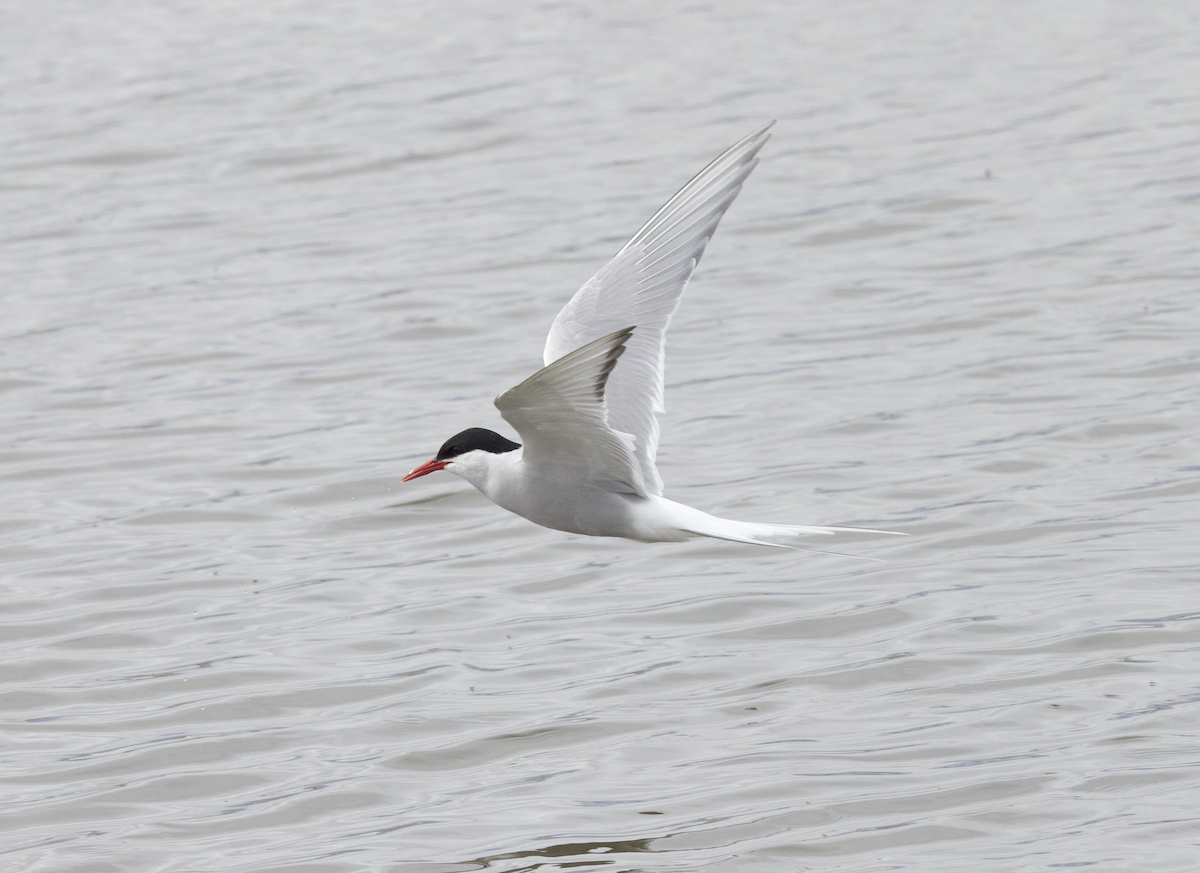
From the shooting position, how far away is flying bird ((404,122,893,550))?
564cm

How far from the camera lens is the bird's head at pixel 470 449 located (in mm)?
6516

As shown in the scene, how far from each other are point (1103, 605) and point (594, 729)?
2.11 meters

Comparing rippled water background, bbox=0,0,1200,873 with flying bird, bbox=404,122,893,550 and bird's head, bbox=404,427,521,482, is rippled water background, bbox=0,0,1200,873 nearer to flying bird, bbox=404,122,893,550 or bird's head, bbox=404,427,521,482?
flying bird, bbox=404,122,893,550

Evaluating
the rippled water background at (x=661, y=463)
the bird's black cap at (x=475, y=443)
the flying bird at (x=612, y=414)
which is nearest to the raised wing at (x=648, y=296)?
the flying bird at (x=612, y=414)

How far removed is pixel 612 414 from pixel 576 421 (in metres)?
1.00

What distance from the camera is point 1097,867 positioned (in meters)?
5.12

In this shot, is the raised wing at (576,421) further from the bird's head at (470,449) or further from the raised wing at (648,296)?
the raised wing at (648,296)

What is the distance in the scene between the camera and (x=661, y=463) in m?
8.95

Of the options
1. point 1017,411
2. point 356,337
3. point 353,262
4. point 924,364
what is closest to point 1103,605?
point 1017,411

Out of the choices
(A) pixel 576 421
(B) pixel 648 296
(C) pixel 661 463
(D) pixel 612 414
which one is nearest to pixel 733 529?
(A) pixel 576 421

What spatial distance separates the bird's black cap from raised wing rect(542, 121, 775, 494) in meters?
0.42

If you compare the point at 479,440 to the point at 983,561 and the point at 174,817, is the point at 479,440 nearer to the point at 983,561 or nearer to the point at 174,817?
the point at 174,817

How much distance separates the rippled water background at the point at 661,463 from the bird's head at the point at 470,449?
33.3 inches

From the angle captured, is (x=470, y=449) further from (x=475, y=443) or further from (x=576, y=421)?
(x=576, y=421)
